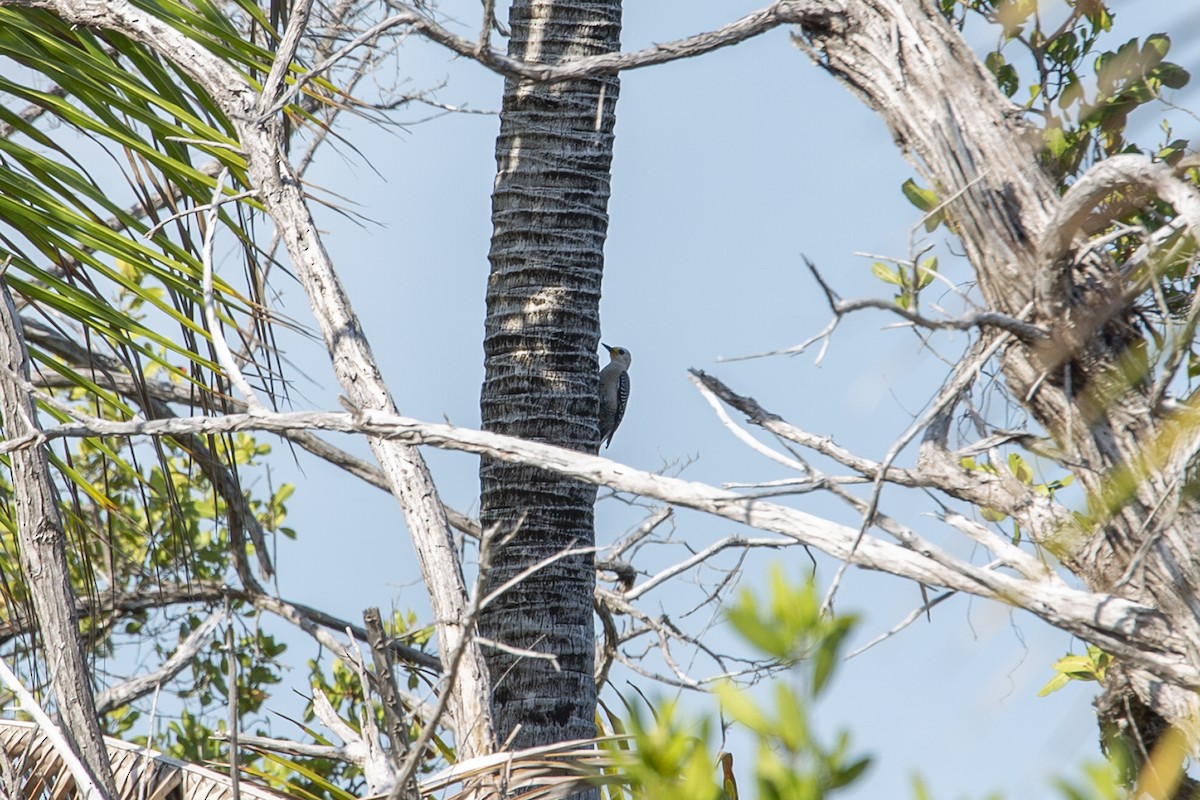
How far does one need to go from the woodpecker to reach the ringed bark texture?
1107mm

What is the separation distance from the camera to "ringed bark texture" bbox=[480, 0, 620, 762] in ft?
10.1

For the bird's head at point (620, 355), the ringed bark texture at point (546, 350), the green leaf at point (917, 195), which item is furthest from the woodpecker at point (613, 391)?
the green leaf at point (917, 195)

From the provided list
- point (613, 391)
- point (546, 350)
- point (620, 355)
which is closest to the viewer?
point (546, 350)

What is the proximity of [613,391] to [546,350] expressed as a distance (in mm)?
1902

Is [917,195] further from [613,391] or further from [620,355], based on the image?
[620,355]

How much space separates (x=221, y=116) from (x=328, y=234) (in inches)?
19.5

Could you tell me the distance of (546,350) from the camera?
321cm

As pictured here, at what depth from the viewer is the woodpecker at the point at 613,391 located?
490cm

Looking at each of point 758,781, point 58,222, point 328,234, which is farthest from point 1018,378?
point 58,222

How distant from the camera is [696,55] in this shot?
2250mm

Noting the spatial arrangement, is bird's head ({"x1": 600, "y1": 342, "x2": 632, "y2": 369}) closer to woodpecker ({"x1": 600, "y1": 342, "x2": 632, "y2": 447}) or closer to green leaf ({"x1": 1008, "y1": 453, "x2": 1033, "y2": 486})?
woodpecker ({"x1": 600, "y1": 342, "x2": 632, "y2": 447})

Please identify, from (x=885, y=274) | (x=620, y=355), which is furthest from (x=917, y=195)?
(x=620, y=355)

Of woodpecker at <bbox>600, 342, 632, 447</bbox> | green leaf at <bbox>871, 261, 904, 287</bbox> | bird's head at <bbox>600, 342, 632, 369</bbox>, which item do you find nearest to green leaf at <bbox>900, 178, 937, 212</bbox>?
green leaf at <bbox>871, 261, 904, 287</bbox>

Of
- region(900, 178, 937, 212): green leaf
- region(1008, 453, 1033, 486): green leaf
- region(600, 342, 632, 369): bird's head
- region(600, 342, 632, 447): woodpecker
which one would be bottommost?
region(1008, 453, 1033, 486): green leaf
